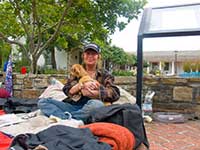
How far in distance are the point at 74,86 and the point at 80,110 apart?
0.30m

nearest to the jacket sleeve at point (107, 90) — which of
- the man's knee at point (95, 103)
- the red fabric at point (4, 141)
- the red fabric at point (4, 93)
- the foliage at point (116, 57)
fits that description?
the man's knee at point (95, 103)

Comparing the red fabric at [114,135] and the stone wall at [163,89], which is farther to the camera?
the stone wall at [163,89]

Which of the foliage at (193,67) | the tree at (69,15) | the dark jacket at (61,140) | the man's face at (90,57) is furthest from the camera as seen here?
A: the foliage at (193,67)

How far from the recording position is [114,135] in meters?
1.88

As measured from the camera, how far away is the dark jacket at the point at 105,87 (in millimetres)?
2678

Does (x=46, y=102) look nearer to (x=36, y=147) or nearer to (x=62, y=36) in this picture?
(x=36, y=147)

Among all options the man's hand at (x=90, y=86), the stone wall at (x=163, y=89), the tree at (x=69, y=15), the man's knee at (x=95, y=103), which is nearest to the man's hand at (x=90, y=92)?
the man's hand at (x=90, y=86)

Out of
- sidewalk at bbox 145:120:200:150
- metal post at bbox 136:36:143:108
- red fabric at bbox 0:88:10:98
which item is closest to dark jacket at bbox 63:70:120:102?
metal post at bbox 136:36:143:108

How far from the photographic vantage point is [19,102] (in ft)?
11.7

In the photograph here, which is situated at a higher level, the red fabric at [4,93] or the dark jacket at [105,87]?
the dark jacket at [105,87]

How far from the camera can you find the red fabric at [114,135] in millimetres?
1841

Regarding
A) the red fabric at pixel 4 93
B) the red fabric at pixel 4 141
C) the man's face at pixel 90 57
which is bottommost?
the red fabric at pixel 4 141

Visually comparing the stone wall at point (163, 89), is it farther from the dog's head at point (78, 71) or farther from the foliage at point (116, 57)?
the foliage at point (116, 57)

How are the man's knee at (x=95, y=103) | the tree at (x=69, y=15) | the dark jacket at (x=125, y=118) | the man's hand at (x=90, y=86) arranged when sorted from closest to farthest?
the dark jacket at (x=125, y=118)
the man's knee at (x=95, y=103)
the man's hand at (x=90, y=86)
the tree at (x=69, y=15)
